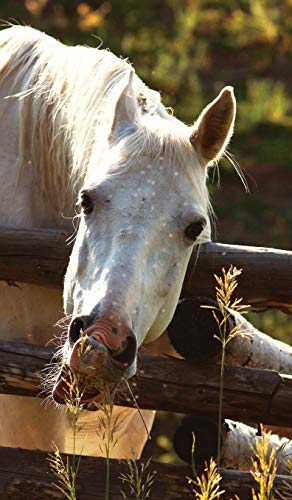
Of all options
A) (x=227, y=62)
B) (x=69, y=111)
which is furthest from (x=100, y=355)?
(x=227, y=62)

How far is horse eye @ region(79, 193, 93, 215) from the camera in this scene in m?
3.50

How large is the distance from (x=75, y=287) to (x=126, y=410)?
112cm

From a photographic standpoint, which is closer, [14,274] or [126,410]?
[14,274]

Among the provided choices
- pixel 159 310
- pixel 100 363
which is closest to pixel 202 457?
pixel 159 310

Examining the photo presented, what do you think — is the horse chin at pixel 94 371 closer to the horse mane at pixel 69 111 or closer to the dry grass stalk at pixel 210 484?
the dry grass stalk at pixel 210 484

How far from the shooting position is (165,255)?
348 cm

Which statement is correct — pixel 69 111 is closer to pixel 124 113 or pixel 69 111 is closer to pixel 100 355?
pixel 124 113

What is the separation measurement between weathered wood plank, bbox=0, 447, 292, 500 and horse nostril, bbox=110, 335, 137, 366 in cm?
52

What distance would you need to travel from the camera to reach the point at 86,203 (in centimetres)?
352

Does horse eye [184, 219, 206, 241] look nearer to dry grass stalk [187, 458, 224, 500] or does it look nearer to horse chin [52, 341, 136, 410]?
horse chin [52, 341, 136, 410]

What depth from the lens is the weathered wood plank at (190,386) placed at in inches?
146

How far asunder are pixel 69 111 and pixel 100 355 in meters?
1.36

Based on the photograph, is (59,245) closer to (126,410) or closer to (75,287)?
(75,287)

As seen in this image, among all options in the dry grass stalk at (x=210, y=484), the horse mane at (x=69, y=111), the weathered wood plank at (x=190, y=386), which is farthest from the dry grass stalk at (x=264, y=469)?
the horse mane at (x=69, y=111)
